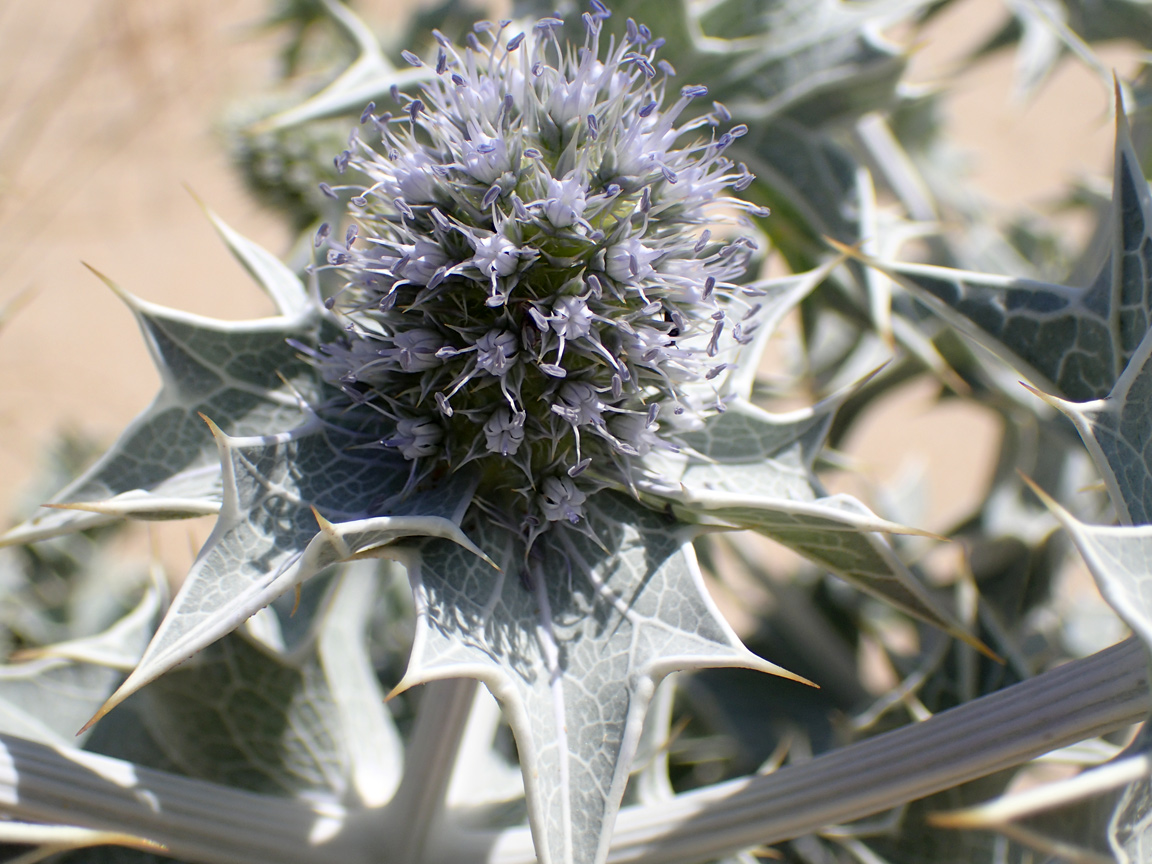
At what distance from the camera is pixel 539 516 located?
0.87 metres

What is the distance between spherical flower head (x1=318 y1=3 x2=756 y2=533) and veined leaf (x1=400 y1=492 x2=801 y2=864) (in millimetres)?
52

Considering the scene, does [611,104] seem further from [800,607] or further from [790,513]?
[800,607]

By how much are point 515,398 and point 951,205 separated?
1491mm

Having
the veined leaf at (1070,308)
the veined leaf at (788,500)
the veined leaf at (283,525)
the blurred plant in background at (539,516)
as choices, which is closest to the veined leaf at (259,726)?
the blurred plant in background at (539,516)

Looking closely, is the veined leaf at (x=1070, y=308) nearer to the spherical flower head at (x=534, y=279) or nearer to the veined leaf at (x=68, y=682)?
the spherical flower head at (x=534, y=279)

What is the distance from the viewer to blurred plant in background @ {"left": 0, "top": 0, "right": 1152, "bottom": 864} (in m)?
0.73

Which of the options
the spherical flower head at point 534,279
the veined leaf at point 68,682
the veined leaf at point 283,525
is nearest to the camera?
the veined leaf at point 283,525

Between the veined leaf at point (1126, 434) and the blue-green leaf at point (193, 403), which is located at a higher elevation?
the blue-green leaf at point (193, 403)

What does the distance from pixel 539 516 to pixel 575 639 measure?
0.43 ft

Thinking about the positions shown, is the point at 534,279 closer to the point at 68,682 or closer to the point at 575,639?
the point at 575,639

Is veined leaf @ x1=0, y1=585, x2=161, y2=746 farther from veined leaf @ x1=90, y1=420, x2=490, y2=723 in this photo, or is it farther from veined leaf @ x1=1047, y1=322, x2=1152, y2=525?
veined leaf @ x1=1047, y1=322, x2=1152, y2=525

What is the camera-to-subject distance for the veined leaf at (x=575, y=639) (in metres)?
0.70

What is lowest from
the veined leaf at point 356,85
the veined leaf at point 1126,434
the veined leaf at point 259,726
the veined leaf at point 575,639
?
the veined leaf at point 259,726

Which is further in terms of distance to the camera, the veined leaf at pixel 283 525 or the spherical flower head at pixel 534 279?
the spherical flower head at pixel 534 279
